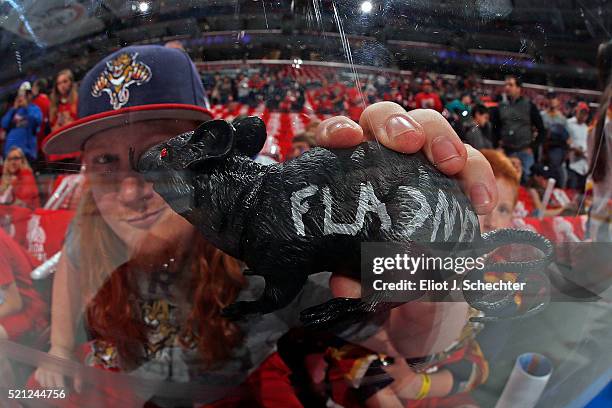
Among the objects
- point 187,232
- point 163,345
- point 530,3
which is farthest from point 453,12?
point 163,345

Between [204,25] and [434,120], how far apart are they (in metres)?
0.25

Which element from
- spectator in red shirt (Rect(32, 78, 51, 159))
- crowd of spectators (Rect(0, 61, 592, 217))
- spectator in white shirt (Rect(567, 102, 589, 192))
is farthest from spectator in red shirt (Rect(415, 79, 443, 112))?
spectator in red shirt (Rect(32, 78, 51, 159))

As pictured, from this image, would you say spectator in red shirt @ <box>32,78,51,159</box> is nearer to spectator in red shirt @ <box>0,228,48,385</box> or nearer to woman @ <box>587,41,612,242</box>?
spectator in red shirt @ <box>0,228,48,385</box>

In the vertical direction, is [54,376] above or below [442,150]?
below

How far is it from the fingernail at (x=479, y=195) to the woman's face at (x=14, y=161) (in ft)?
1.56

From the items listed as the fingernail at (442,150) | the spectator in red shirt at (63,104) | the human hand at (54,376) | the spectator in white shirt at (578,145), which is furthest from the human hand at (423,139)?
the human hand at (54,376)

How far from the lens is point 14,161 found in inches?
22.5

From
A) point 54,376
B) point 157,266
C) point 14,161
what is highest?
point 14,161

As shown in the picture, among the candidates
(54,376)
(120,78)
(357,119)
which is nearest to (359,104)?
(357,119)

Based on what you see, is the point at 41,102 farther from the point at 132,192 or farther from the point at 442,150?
the point at 442,150

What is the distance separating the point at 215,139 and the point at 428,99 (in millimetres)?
201

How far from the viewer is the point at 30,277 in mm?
→ 608

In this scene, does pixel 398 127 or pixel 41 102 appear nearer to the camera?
pixel 398 127

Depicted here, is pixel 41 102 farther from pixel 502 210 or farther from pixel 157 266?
pixel 502 210
